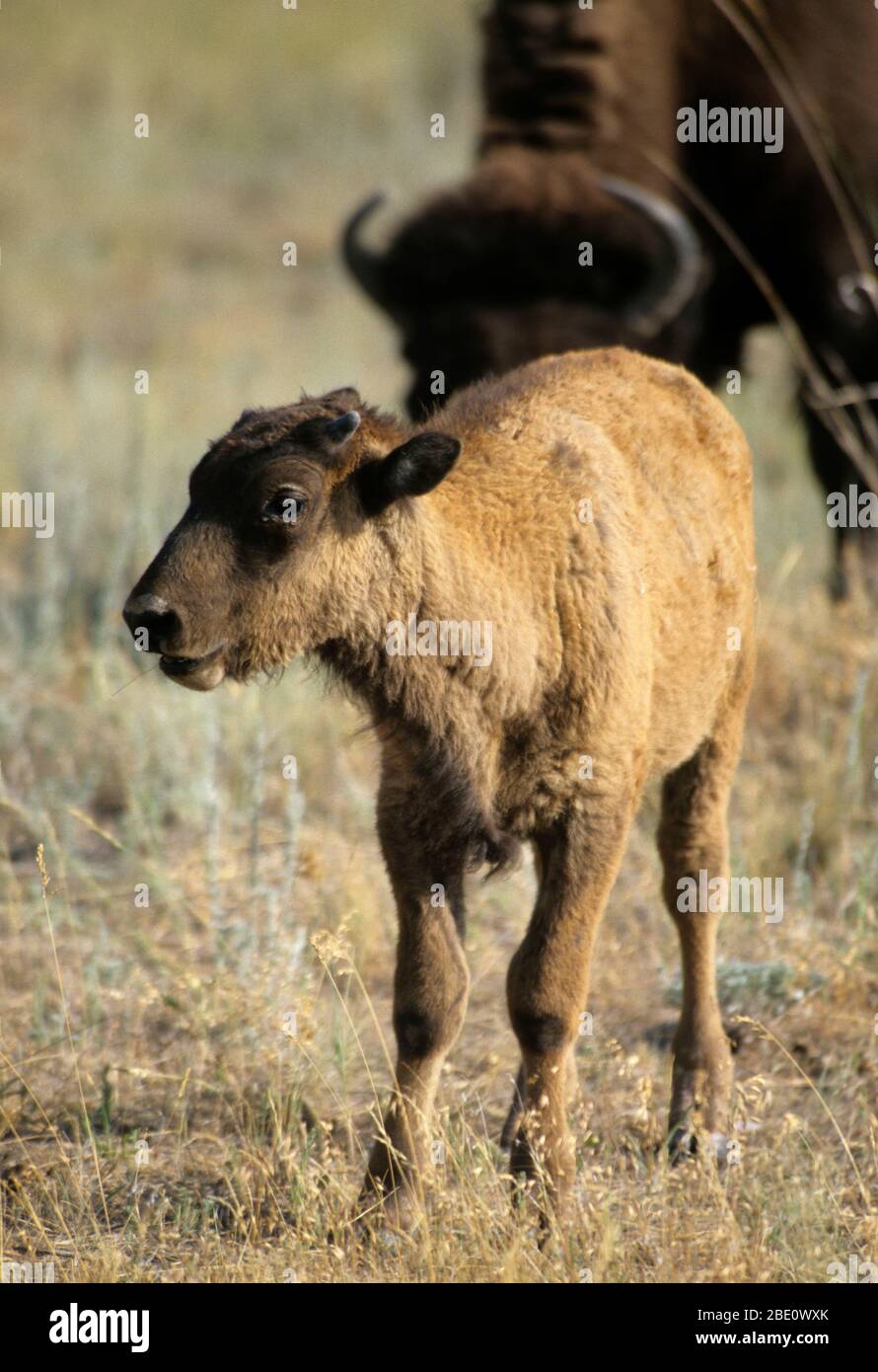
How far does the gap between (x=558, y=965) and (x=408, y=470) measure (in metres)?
1.28

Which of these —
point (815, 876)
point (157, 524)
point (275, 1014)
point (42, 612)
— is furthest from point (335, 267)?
point (275, 1014)

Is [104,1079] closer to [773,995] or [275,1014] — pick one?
[275,1014]

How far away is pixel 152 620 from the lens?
3.76 metres

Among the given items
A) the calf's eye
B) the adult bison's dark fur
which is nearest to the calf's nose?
the calf's eye

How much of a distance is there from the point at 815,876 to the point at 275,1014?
2320 millimetres

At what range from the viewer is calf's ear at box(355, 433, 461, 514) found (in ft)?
12.8

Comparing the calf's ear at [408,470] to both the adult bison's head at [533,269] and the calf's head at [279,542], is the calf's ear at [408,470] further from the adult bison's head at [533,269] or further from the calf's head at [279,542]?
the adult bison's head at [533,269]

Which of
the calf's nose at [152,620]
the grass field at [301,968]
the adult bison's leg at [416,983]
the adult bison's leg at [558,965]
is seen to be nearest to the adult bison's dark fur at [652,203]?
the grass field at [301,968]

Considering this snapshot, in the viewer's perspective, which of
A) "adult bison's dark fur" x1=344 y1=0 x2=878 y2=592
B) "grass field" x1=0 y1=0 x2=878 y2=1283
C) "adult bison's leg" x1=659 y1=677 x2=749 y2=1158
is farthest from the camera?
"adult bison's dark fur" x1=344 y1=0 x2=878 y2=592

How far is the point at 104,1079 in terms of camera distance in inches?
195

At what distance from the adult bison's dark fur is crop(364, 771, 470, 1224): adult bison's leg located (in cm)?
405

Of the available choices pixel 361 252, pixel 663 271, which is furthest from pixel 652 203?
pixel 361 252

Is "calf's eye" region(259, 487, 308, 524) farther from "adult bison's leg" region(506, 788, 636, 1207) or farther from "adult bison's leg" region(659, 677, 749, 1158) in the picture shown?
"adult bison's leg" region(659, 677, 749, 1158)

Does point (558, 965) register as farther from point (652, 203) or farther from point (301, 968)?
point (652, 203)
